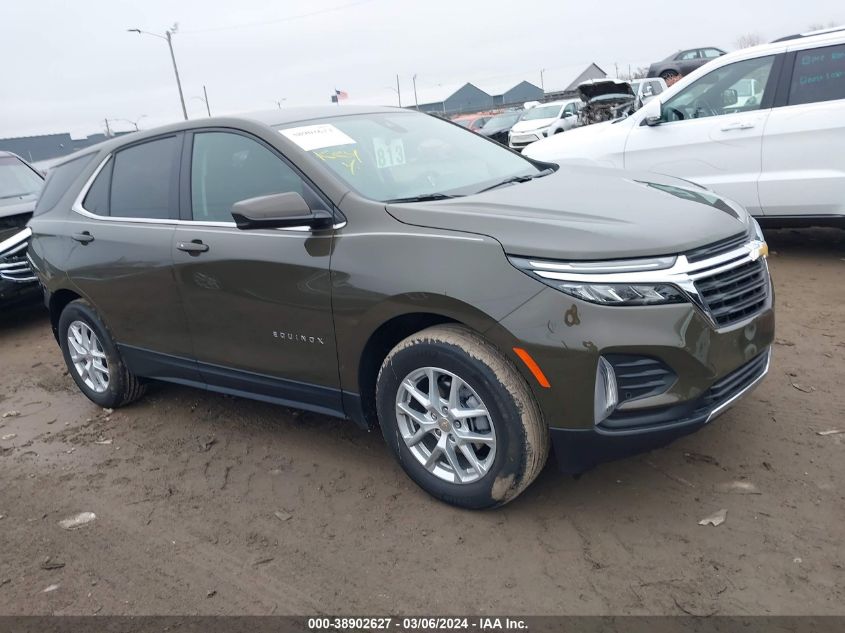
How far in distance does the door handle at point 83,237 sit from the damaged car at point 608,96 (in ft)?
37.2

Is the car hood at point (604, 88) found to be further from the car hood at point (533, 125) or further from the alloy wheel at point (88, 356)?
the alloy wheel at point (88, 356)

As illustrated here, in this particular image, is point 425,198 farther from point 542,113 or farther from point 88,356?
point 542,113

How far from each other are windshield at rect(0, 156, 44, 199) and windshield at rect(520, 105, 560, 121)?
17.1m

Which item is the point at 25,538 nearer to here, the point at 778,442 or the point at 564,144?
the point at 778,442

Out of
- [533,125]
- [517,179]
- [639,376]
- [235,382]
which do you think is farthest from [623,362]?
[533,125]

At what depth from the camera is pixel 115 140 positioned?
4.44 meters

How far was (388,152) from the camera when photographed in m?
3.51

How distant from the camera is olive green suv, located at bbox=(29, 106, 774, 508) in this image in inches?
99.4

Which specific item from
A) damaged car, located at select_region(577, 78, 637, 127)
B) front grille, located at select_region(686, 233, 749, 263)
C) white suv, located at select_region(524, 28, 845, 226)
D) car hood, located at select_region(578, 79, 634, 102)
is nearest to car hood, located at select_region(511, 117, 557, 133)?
damaged car, located at select_region(577, 78, 637, 127)

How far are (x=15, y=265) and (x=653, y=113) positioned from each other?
632 centimetres

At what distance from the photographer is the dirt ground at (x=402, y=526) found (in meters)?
2.49

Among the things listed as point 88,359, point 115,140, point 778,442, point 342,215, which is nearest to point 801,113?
point 778,442

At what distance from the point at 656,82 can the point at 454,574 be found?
65.1ft

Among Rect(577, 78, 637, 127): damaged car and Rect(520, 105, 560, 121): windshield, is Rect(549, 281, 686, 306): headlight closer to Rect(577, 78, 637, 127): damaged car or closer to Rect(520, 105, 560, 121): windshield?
Rect(577, 78, 637, 127): damaged car
